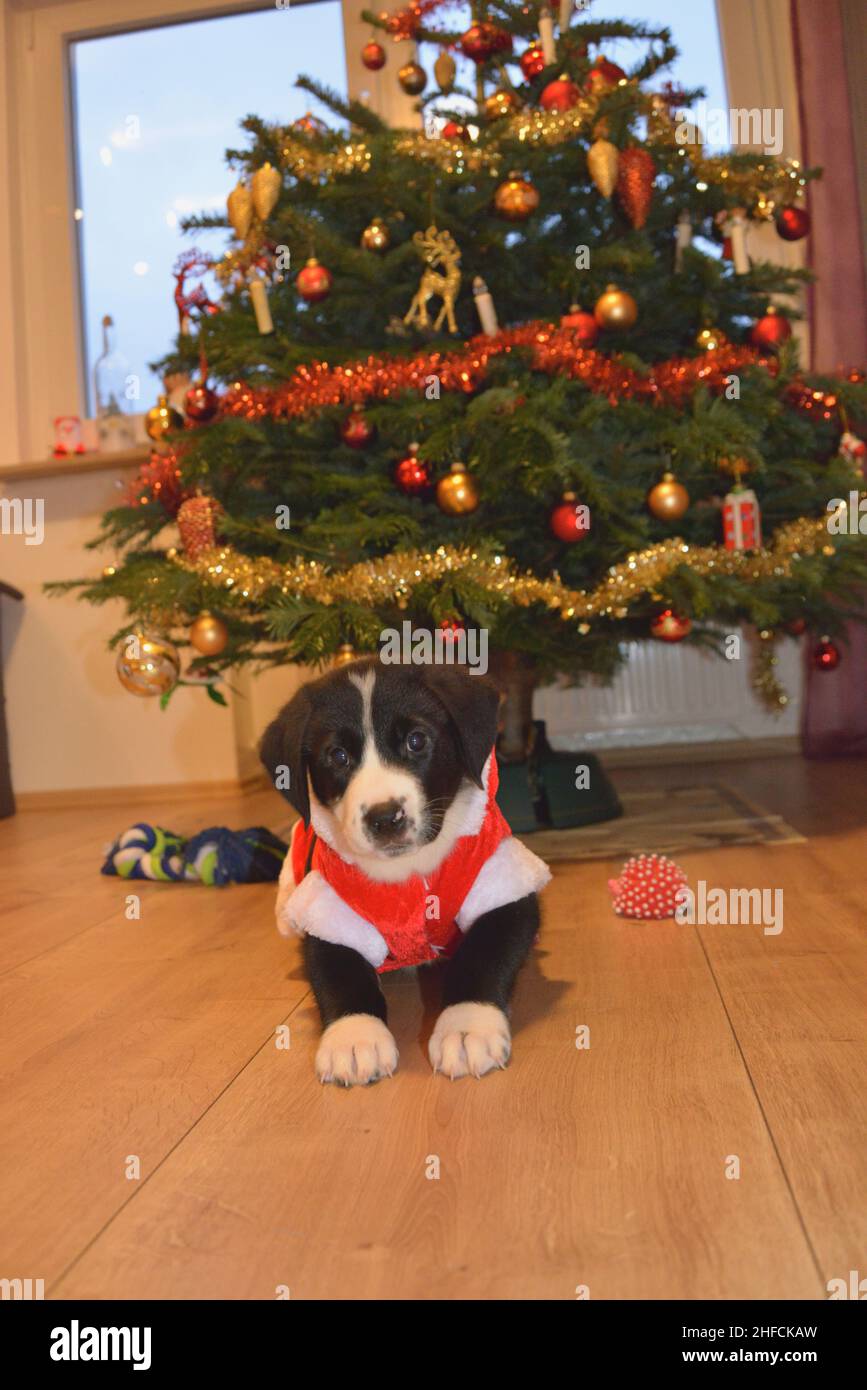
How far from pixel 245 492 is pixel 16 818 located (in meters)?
2.10

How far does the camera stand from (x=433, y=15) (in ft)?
10.9

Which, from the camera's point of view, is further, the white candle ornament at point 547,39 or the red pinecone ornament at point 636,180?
the white candle ornament at point 547,39

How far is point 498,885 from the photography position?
1649 mm

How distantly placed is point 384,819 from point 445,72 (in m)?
2.59

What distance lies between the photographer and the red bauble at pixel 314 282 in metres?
2.83

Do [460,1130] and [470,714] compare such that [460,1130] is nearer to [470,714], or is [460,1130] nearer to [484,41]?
[470,714]

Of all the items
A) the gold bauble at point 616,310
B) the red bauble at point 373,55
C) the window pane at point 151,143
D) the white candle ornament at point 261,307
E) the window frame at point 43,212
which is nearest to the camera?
the gold bauble at point 616,310

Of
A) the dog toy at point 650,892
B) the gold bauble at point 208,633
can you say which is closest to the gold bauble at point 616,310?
the gold bauble at point 208,633

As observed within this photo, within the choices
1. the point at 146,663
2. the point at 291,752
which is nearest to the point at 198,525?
the point at 146,663

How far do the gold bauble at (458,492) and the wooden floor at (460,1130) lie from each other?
1.02m

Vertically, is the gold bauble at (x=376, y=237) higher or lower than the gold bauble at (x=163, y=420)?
higher

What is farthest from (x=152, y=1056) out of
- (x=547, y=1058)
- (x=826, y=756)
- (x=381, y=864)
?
(x=826, y=756)

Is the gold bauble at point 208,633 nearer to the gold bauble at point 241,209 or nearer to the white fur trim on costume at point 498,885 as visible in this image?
the gold bauble at point 241,209

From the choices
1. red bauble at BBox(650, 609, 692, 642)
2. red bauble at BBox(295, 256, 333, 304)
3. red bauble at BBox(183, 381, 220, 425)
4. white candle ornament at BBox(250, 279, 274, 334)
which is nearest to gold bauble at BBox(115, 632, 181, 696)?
red bauble at BBox(183, 381, 220, 425)
